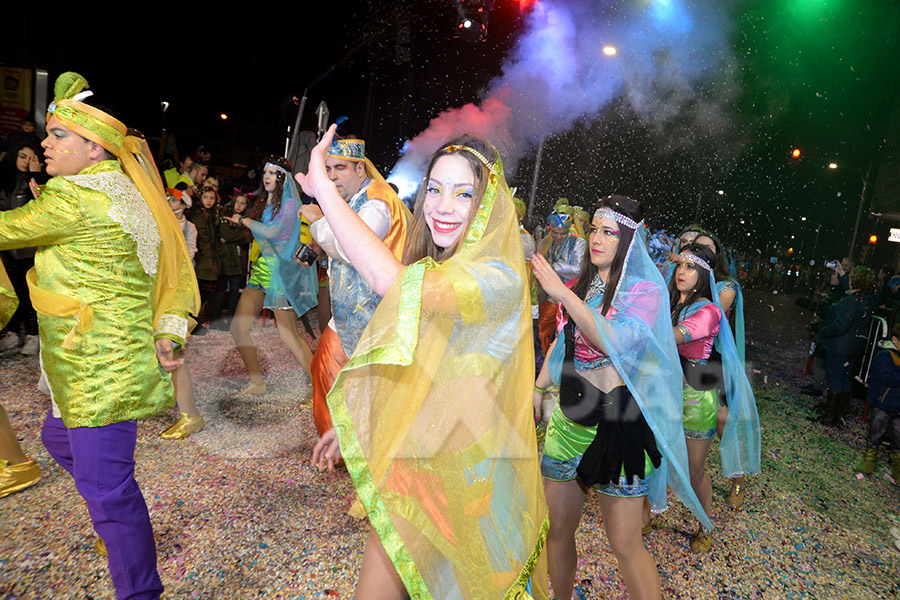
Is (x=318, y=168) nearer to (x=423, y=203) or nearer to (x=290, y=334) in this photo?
(x=423, y=203)

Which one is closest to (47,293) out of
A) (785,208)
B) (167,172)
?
(167,172)

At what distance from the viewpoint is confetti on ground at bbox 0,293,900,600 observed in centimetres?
248

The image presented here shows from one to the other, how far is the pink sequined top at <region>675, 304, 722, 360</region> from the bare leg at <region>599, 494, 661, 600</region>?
137 cm

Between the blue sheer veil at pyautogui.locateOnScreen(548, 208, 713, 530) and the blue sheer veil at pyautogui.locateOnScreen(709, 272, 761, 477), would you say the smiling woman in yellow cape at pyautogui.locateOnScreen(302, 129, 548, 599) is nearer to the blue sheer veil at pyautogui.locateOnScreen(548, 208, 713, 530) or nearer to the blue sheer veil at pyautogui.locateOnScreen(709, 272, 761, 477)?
the blue sheer veil at pyautogui.locateOnScreen(548, 208, 713, 530)

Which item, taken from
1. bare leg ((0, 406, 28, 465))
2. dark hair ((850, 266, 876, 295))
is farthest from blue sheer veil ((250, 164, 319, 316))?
dark hair ((850, 266, 876, 295))

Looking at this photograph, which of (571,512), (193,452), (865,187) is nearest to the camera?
(571,512)

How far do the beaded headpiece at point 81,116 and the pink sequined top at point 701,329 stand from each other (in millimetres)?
3089

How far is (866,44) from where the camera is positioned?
11.9m

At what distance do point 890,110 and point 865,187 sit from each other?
2.83 meters

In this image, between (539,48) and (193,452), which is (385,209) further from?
(539,48)

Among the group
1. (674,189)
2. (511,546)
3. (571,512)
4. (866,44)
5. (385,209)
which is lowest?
(571,512)

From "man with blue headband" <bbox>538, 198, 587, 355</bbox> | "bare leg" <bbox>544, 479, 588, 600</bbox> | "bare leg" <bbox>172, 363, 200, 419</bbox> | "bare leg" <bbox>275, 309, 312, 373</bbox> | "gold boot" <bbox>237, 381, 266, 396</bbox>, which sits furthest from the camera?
"man with blue headband" <bbox>538, 198, 587, 355</bbox>

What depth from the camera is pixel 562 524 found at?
7.18 feet

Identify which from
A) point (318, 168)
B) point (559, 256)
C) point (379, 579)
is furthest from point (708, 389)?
point (559, 256)
